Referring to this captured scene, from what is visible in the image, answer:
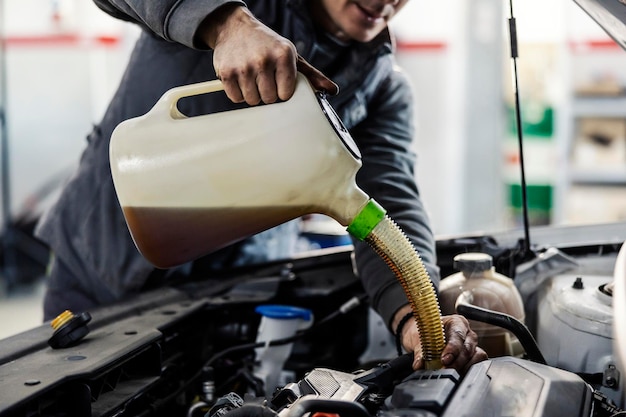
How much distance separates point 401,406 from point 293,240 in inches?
45.4

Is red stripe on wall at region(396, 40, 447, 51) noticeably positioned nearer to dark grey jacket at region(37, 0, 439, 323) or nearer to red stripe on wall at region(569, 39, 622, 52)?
red stripe on wall at region(569, 39, 622, 52)

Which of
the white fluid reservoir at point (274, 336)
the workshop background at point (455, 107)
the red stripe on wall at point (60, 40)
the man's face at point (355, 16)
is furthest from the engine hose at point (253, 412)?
the red stripe on wall at point (60, 40)

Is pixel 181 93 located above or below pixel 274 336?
above

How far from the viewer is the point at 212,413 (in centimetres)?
96

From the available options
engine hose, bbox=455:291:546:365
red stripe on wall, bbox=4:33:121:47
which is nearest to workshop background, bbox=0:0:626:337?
red stripe on wall, bbox=4:33:121:47

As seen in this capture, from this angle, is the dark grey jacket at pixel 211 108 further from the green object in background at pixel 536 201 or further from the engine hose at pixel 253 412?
the green object in background at pixel 536 201

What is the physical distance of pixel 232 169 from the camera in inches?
37.2

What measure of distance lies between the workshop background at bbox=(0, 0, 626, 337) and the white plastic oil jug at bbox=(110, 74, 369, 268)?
3.89 metres

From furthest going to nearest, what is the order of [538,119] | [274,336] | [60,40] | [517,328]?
[538,119], [60,40], [274,336], [517,328]

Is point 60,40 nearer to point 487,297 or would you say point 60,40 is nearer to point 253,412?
point 487,297

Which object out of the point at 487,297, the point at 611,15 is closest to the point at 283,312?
the point at 487,297

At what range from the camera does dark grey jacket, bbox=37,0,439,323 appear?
1489 millimetres

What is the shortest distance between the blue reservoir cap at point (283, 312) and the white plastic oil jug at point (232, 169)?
45cm

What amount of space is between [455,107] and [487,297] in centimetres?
407
